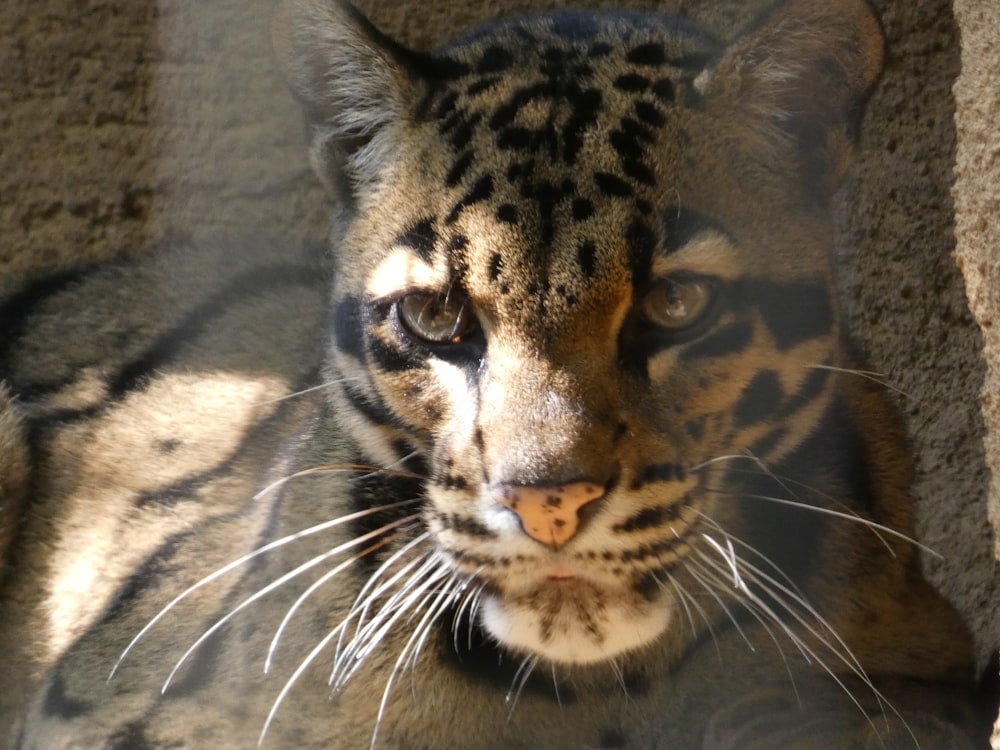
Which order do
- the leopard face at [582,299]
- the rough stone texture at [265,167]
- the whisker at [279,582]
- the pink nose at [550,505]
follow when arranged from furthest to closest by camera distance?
1. the rough stone texture at [265,167]
2. the whisker at [279,582]
3. the leopard face at [582,299]
4. the pink nose at [550,505]

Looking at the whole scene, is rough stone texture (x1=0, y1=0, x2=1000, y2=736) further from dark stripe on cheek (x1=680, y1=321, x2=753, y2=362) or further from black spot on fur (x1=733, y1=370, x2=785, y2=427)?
dark stripe on cheek (x1=680, y1=321, x2=753, y2=362)

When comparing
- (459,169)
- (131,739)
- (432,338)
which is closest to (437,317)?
(432,338)

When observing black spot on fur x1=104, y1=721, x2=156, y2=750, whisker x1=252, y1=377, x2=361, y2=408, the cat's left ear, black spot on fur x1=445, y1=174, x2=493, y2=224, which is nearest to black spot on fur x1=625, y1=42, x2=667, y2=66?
the cat's left ear

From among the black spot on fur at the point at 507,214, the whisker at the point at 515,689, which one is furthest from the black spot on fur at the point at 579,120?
the whisker at the point at 515,689

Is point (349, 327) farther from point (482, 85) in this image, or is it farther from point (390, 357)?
point (482, 85)

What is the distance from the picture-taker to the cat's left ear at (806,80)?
214 centimetres

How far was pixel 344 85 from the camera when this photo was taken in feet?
7.82

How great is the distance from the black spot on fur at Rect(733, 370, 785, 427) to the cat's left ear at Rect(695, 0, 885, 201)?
33 cm

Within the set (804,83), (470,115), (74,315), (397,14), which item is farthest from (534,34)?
(74,315)

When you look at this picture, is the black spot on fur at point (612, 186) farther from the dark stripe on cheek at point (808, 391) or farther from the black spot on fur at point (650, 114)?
the dark stripe on cheek at point (808, 391)

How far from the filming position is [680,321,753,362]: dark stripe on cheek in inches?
80.1

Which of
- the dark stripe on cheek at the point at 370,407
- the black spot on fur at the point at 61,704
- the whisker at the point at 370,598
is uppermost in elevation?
the dark stripe on cheek at the point at 370,407

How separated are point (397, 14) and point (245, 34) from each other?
0.36 m

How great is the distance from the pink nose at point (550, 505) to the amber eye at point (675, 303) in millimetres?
294
